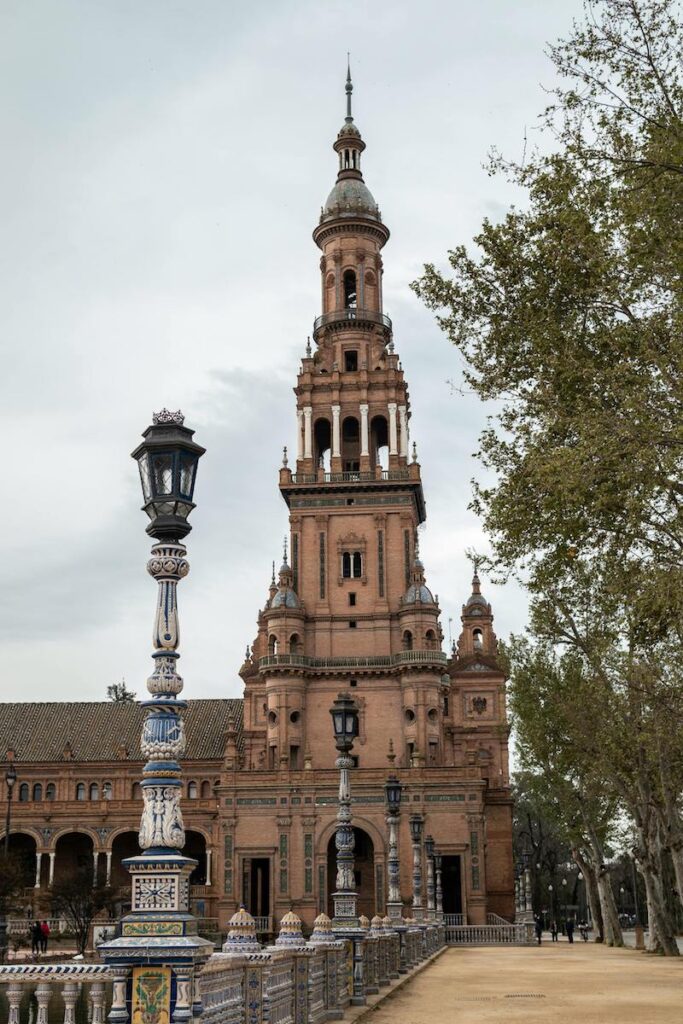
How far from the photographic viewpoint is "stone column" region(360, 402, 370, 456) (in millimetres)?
69812

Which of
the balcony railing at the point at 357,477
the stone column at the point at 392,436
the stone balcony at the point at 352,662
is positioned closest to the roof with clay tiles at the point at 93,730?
the stone balcony at the point at 352,662

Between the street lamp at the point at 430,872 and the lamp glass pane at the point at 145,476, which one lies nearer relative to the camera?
the lamp glass pane at the point at 145,476

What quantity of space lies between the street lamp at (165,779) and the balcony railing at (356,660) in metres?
53.6

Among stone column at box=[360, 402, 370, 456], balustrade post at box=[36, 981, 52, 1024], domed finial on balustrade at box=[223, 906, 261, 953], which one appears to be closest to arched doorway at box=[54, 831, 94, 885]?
stone column at box=[360, 402, 370, 456]

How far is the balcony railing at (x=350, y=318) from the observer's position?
7331 cm

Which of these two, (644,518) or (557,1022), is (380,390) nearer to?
(644,518)

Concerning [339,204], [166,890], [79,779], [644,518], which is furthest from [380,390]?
[166,890]

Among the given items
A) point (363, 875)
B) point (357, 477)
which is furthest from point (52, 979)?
point (357, 477)

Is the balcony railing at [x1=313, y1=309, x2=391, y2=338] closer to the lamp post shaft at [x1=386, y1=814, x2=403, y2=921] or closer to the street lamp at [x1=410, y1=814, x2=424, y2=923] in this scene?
the street lamp at [x1=410, y1=814, x2=424, y2=923]

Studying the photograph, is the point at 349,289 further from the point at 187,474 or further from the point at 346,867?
the point at 187,474

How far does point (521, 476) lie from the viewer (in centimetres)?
2294

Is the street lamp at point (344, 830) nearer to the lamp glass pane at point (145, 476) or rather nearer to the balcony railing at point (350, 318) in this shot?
the lamp glass pane at point (145, 476)

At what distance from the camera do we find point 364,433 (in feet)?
229

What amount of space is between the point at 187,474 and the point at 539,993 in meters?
16.5
